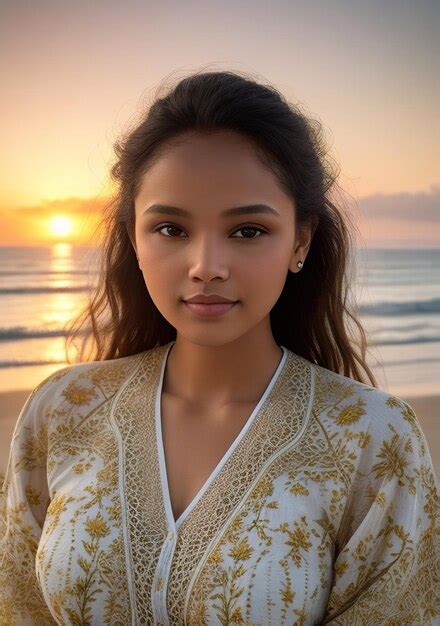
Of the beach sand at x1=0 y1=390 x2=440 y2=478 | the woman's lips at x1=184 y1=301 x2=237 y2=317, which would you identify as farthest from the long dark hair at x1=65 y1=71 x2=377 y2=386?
the beach sand at x1=0 y1=390 x2=440 y2=478

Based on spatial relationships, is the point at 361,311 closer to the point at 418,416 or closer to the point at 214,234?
the point at 418,416

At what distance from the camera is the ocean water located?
23.4 ft

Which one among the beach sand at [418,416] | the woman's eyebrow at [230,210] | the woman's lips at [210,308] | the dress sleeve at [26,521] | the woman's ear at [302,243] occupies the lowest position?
the beach sand at [418,416]

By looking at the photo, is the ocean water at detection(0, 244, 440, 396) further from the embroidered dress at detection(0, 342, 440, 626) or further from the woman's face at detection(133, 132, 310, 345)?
the woman's face at detection(133, 132, 310, 345)

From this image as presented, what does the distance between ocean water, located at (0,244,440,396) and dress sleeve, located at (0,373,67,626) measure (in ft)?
14.6

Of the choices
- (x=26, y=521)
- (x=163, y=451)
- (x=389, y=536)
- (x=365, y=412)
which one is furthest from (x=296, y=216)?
(x=26, y=521)

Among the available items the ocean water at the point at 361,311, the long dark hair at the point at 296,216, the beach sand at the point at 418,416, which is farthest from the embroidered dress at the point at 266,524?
the ocean water at the point at 361,311

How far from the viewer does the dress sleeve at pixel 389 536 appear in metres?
1.72

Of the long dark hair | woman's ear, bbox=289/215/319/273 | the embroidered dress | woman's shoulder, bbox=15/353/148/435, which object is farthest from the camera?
woman's shoulder, bbox=15/353/148/435

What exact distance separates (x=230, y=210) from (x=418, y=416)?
4.42 meters

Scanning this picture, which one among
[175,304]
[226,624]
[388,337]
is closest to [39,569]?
[226,624]

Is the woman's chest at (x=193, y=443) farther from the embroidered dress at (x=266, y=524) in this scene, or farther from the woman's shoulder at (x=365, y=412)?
the woman's shoulder at (x=365, y=412)

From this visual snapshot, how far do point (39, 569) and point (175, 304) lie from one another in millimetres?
589

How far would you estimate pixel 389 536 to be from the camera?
174 centimetres
